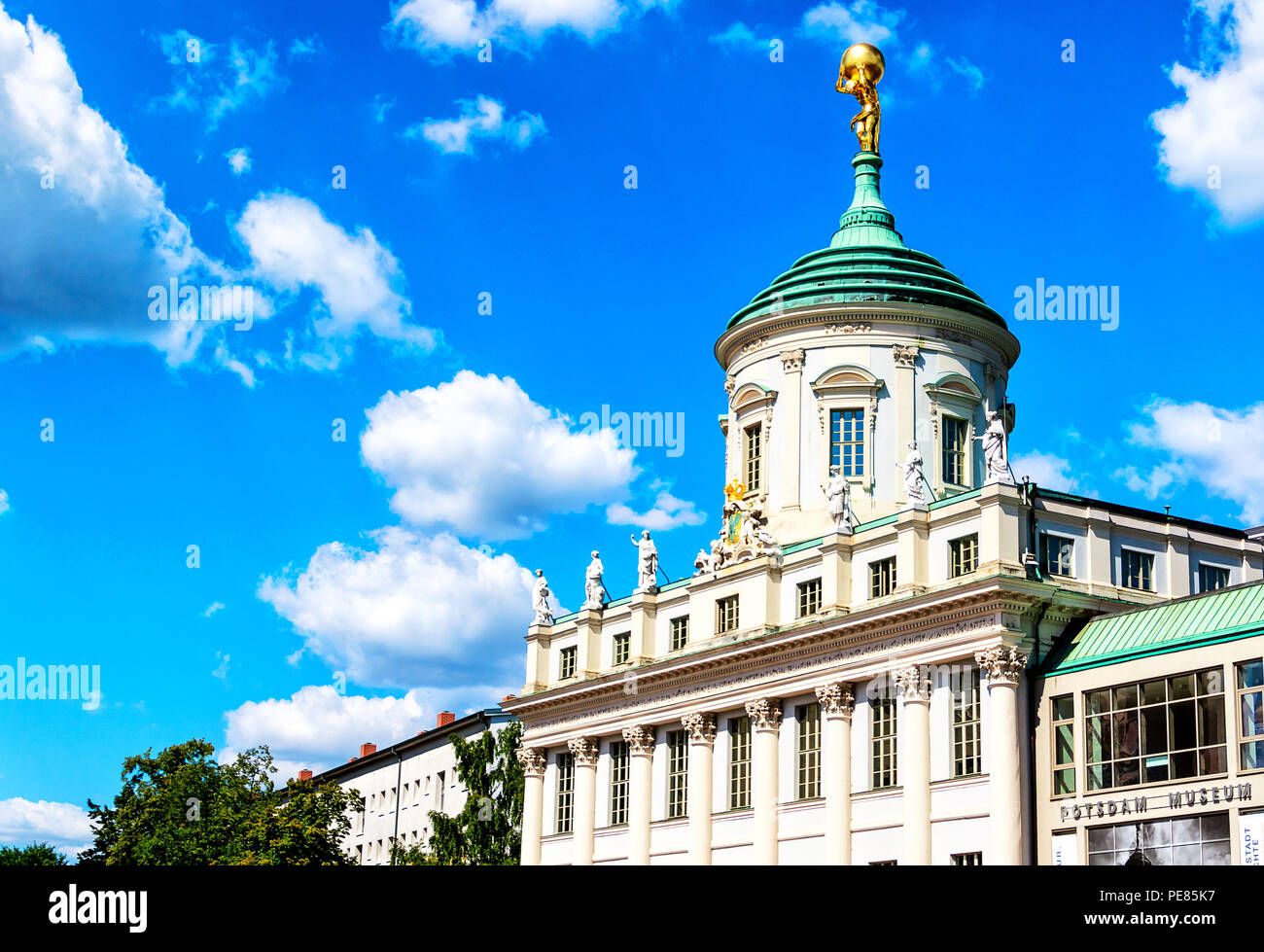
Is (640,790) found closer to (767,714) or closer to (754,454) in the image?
(767,714)

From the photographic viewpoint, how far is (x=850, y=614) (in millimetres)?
58969

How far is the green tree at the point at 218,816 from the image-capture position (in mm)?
73938

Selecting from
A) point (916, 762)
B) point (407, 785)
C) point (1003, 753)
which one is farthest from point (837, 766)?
point (407, 785)

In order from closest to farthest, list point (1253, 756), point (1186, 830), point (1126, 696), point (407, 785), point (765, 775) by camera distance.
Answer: point (1253, 756)
point (1186, 830)
point (1126, 696)
point (765, 775)
point (407, 785)

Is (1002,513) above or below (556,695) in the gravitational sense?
above

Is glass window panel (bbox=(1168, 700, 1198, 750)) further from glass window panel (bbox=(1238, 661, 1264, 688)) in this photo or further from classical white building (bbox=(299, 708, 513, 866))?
classical white building (bbox=(299, 708, 513, 866))

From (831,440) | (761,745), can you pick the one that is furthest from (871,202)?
(761,745)

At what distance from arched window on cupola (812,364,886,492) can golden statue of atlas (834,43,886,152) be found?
14380 millimetres

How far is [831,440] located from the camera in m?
70.9

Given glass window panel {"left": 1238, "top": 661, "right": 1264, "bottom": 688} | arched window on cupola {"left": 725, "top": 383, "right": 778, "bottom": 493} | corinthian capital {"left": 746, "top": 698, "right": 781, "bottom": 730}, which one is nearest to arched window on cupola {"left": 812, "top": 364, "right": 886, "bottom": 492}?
arched window on cupola {"left": 725, "top": 383, "right": 778, "bottom": 493}

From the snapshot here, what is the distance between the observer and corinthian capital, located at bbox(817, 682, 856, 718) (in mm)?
59906

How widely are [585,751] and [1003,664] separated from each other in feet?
82.1
